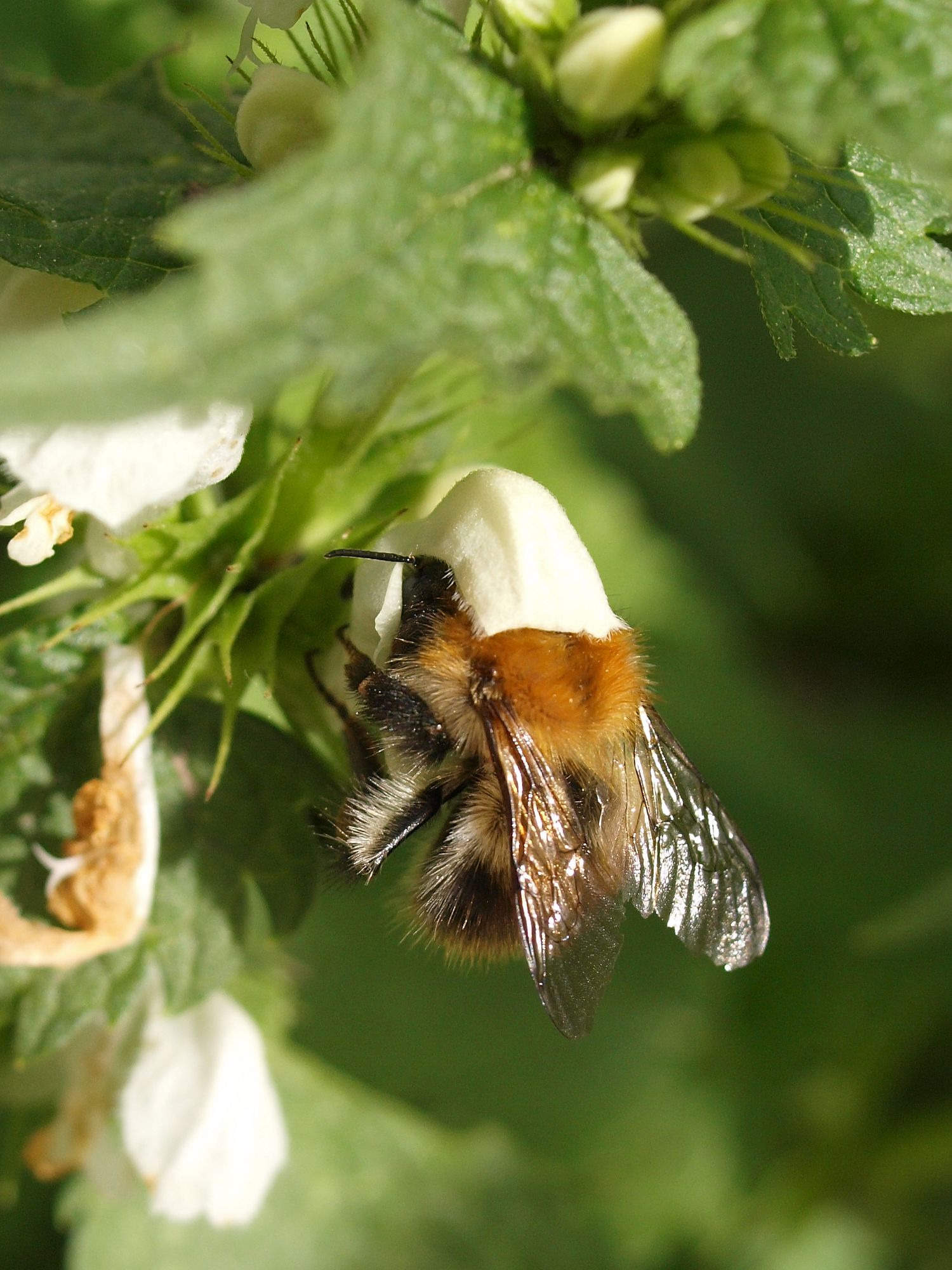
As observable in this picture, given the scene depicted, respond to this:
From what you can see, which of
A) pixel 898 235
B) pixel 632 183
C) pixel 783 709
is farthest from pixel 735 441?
pixel 632 183

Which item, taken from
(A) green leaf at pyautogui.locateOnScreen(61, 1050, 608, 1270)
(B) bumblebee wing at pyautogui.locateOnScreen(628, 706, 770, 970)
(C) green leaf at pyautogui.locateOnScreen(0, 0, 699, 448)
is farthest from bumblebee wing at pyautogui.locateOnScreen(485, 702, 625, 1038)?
(A) green leaf at pyautogui.locateOnScreen(61, 1050, 608, 1270)

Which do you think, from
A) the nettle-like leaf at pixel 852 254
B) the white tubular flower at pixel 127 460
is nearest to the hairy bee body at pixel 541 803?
the white tubular flower at pixel 127 460

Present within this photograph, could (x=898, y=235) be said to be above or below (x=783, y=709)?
above

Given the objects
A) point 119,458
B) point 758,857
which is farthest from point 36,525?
point 758,857

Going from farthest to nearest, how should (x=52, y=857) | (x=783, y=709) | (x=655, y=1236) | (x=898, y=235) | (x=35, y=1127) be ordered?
1. (x=783, y=709)
2. (x=655, y=1236)
3. (x=35, y=1127)
4. (x=52, y=857)
5. (x=898, y=235)

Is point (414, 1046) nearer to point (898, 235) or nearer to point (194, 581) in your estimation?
point (194, 581)
